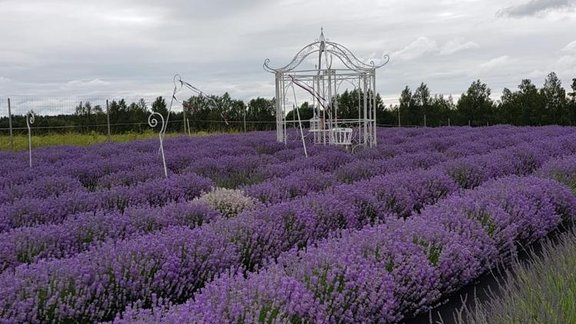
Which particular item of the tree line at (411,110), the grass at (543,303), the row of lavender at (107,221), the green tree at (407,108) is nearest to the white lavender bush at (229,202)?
the row of lavender at (107,221)

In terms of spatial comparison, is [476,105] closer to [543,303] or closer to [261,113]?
[261,113]

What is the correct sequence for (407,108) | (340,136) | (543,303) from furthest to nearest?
(407,108)
(340,136)
(543,303)

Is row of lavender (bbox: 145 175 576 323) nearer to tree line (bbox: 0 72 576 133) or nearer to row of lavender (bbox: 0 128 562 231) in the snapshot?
row of lavender (bbox: 0 128 562 231)

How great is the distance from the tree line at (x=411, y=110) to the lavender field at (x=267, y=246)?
17.8 metres

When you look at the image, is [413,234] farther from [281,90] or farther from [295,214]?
[281,90]

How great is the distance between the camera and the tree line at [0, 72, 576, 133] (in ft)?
80.5

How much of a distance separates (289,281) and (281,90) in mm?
9878

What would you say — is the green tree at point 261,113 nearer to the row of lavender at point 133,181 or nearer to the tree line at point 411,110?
the tree line at point 411,110

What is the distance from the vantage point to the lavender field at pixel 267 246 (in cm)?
271

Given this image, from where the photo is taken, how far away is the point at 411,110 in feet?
98.3

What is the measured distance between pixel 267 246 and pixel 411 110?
2697 cm

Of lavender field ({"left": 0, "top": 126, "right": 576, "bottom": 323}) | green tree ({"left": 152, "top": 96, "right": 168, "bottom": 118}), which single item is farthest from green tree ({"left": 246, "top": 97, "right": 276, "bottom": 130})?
lavender field ({"left": 0, "top": 126, "right": 576, "bottom": 323})

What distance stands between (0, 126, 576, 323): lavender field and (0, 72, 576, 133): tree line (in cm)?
1779

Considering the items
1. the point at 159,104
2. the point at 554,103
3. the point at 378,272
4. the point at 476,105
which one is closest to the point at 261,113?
the point at 159,104
